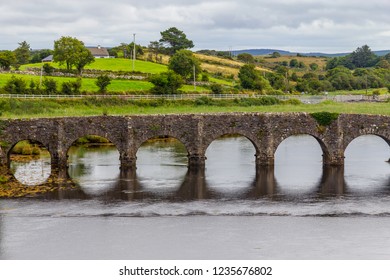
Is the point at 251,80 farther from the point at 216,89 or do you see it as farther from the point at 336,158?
the point at 336,158

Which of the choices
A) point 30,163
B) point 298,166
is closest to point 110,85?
point 30,163

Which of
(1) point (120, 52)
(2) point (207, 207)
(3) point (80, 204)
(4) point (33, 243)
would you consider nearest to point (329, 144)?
(2) point (207, 207)

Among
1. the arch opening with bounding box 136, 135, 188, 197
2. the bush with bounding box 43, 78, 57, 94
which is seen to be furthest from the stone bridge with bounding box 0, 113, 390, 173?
the bush with bounding box 43, 78, 57, 94

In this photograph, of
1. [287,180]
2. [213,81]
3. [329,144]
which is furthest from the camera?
[213,81]

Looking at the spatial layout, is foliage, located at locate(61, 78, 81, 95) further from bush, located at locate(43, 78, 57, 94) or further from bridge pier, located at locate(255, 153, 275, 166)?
bridge pier, located at locate(255, 153, 275, 166)

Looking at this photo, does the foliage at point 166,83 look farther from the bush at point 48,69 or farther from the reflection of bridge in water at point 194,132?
the reflection of bridge in water at point 194,132

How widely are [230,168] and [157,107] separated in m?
21.1

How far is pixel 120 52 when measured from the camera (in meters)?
130

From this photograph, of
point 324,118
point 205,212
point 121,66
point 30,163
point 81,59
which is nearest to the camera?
point 205,212

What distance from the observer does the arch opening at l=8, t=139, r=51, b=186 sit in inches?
1828

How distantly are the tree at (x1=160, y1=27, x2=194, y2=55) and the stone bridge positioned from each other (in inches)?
3192

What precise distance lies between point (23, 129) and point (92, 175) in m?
5.69

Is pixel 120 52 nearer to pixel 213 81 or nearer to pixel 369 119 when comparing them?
pixel 213 81

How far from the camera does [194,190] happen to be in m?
43.6
